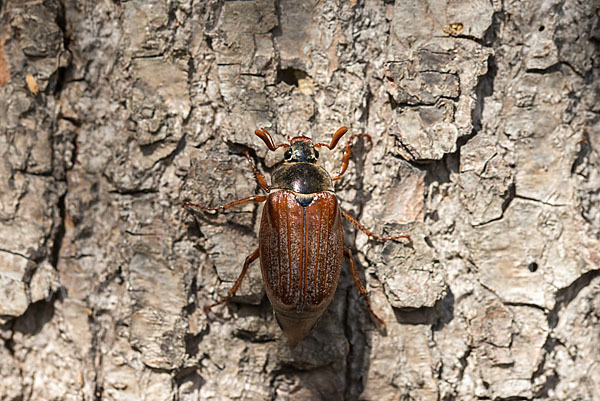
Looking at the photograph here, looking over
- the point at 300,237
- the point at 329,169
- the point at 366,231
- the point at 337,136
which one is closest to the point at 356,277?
the point at 366,231

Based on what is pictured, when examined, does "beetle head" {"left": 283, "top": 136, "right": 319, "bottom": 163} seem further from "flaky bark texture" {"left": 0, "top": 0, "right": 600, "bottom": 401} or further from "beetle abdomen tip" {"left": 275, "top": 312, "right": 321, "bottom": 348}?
"beetle abdomen tip" {"left": 275, "top": 312, "right": 321, "bottom": 348}

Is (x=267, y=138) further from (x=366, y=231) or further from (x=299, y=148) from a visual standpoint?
(x=366, y=231)

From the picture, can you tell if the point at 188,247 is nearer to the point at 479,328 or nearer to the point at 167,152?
the point at 167,152

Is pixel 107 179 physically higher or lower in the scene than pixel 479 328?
higher

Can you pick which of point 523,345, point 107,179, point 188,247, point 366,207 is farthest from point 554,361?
point 107,179

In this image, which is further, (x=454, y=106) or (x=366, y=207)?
(x=366, y=207)

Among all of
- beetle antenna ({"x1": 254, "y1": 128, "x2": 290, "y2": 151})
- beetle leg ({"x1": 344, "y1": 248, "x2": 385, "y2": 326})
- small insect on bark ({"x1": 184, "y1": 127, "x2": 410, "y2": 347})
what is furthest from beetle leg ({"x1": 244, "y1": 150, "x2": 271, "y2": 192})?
beetle leg ({"x1": 344, "y1": 248, "x2": 385, "y2": 326})
